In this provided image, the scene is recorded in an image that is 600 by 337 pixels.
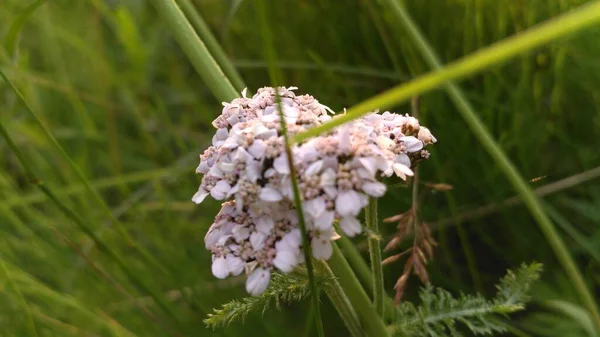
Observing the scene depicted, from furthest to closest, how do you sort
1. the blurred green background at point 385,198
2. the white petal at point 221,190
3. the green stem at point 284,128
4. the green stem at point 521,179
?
the blurred green background at point 385,198
the white petal at point 221,190
the green stem at point 284,128
the green stem at point 521,179

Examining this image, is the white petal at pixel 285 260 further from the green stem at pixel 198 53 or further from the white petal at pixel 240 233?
the green stem at pixel 198 53

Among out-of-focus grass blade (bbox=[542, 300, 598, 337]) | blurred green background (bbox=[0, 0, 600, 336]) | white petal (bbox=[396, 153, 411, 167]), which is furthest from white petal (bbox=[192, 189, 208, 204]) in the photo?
out-of-focus grass blade (bbox=[542, 300, 598, 337])

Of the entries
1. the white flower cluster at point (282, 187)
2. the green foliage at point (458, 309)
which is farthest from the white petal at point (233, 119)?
the green foliage at point (458, 309)

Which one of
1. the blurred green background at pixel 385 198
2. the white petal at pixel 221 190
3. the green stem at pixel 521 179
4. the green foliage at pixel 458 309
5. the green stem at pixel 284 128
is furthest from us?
the blurred green background at pixel 385 198

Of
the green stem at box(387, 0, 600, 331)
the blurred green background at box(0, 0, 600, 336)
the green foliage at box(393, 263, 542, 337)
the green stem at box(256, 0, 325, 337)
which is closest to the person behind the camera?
the green stem at box(387, 0, 600, 331)

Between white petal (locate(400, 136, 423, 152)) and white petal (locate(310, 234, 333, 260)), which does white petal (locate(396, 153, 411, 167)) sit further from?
white petal (locate(310, 234, 333, 260))

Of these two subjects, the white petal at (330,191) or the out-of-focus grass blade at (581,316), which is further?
the out-of-focus grass blade at (581,316)

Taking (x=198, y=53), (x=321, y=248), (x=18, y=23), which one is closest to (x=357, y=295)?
(x=321, y=248)
